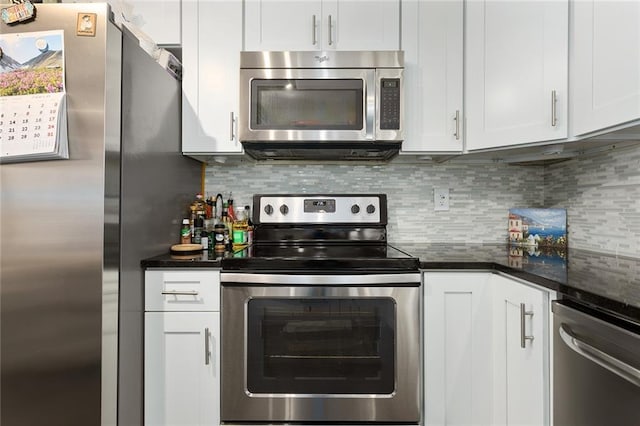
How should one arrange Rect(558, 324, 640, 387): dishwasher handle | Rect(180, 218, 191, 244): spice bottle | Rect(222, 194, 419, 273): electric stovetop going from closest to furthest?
Rect(558, 324, 640, 387): dishwasher handle
Rect(180, 218, 191, 244): spice bottle
Rect(222, 194, 419, 273): electric stovetop

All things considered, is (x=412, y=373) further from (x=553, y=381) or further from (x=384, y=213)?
(x=384, y=213)

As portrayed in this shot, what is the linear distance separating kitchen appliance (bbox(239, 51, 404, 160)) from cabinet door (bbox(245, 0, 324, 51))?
113 mm

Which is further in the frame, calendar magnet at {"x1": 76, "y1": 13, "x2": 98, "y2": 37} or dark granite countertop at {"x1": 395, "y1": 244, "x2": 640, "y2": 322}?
calendar magnet at {"x1": 76, "y1": 13, "x2": 98, "y2": 37}

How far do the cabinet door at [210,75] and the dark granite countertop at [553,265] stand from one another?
1.85 feet

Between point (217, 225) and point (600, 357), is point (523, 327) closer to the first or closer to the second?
point (600, 357)

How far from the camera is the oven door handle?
140cm

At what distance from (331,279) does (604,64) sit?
Result: 1168 millimetres

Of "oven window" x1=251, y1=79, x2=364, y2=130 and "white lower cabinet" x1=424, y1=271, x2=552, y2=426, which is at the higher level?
"oven window" x1=251, y1=79, x2=364, y2=130

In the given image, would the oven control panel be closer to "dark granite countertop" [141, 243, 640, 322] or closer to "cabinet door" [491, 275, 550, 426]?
"dark granite countertop" [141, 243, 640, 322]

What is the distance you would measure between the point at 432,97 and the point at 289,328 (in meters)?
1.25

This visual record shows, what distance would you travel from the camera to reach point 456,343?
56.3 inches

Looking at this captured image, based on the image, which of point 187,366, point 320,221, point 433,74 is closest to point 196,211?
point 320,221

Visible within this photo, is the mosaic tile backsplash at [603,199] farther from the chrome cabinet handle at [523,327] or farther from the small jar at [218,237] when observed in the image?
the small jar at [218,237]

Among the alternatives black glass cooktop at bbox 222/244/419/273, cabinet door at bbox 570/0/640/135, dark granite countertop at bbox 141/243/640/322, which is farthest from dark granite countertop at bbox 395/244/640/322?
cabinet door at bbox 570/0/640/135
